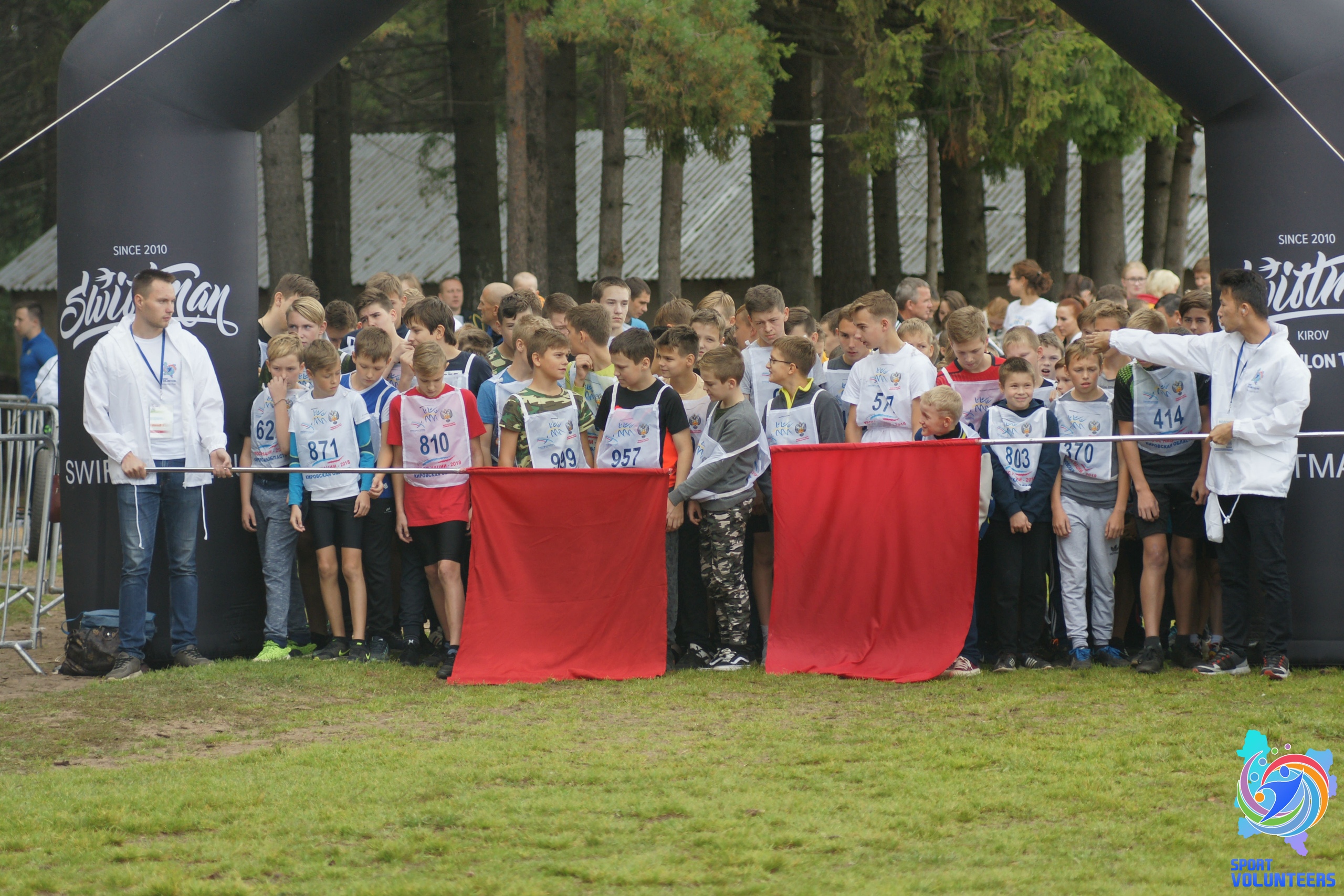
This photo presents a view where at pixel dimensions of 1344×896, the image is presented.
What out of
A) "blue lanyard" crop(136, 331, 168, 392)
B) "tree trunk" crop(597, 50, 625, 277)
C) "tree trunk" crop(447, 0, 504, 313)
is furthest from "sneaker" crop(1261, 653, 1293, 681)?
"tree trunk" crop(447, 0, 504, 313)

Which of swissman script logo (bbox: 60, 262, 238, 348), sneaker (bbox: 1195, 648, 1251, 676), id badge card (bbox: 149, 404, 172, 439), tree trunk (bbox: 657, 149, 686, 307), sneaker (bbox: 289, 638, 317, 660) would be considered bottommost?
sneaker (bbox: 289, 638, 317, 660)

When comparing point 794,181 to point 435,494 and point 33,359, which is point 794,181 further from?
point 435,494

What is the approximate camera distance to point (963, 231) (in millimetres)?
21453

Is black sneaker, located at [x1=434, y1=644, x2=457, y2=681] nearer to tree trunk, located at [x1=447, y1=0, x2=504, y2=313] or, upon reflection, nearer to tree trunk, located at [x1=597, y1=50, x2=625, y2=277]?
tree trunk, located at [x1=597, y1=50, x2=625, y2=277]

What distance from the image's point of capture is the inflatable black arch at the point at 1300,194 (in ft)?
24.8

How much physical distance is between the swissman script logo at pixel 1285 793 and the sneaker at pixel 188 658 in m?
5.67

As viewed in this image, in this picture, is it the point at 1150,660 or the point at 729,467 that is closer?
the point at 1150,660

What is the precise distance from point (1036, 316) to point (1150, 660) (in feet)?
19.7

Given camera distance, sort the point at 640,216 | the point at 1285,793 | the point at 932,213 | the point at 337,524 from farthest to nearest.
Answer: the point at 640,216, the point at 932,213, the point at 337,524, the point at 1285,793

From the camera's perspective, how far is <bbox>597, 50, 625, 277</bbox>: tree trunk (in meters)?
17.9

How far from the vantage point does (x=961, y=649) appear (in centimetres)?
766

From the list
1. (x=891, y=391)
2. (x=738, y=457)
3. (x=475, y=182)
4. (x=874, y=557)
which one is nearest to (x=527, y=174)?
(x=475, y=182)

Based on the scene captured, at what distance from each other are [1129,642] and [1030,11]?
11.0m

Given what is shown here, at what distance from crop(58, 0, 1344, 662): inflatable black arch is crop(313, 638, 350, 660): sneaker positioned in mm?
515
